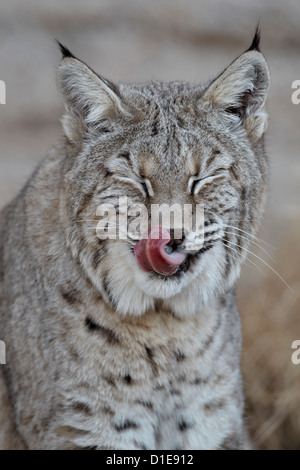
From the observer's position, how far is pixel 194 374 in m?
3.66

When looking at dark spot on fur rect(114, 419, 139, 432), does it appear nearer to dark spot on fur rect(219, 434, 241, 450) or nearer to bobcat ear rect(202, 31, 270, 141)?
dark spot on fur rect(219, 434, 241, 450)

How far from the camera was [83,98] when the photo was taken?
3.40 m

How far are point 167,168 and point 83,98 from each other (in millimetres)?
532

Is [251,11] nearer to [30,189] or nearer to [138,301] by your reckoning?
[30,189]

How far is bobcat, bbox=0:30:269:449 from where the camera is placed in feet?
10.7

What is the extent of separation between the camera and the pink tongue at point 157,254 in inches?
119
